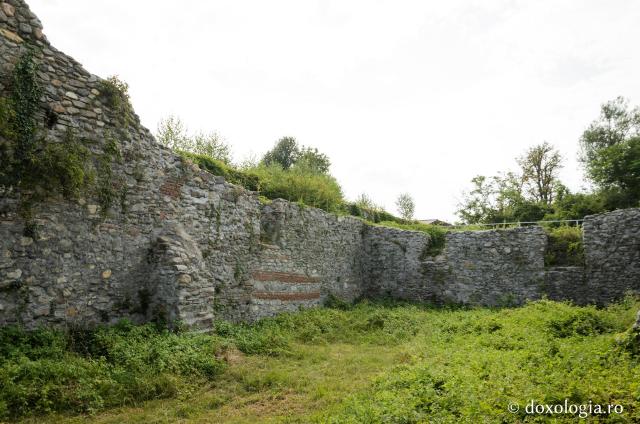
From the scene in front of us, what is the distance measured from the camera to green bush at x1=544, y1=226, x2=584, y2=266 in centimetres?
1433

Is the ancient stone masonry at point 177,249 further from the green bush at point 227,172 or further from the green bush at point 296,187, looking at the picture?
the green bush at point 227,172

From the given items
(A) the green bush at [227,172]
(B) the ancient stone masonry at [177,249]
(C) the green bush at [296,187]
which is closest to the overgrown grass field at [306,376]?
(B) the ancient stone masonry at [177,249]

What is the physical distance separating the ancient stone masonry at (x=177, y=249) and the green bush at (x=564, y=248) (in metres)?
0.39

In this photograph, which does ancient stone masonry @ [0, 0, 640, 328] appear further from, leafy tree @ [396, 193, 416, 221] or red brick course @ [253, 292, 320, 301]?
leafy tree @ [396, 193, 416, 221]

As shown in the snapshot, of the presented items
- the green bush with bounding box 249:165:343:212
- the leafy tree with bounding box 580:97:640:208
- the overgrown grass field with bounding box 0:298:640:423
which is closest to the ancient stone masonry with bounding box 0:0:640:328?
the overgrown grass field with bounding box 0:298:640:423

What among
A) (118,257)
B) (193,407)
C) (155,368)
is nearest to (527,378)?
(193,407)

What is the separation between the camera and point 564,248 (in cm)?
1474

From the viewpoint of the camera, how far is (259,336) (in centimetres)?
926

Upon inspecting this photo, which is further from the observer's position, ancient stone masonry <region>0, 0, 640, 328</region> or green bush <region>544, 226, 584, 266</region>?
green bush <region>544, 226, 584, 266</region>

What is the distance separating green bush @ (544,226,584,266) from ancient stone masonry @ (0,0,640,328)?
1.29 feet

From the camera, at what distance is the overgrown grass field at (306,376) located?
15.5 ft

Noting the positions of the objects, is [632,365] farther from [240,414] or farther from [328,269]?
[328,269]

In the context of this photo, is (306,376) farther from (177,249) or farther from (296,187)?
(296,187)

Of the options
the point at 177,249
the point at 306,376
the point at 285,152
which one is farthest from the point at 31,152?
the point at 285,152
